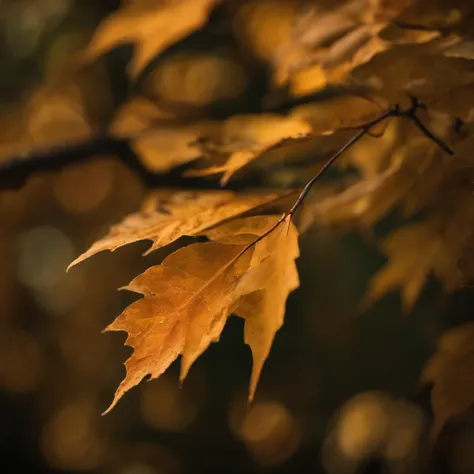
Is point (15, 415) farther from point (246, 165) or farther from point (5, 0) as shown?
point (246, 165)

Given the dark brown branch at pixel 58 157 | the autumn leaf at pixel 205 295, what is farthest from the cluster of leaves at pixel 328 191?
the dark brown branch at pixel 58 157

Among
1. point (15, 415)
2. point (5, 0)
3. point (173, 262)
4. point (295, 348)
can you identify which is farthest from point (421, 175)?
point (15, 415)

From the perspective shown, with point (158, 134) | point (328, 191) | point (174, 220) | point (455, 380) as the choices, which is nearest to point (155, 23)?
point (158, 134)

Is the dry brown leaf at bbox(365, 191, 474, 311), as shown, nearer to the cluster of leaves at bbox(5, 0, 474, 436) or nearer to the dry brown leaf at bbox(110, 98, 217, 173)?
the cluster of leaves at bbox(5, 0, 474, 436)

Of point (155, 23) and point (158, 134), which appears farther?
point (158, 134)

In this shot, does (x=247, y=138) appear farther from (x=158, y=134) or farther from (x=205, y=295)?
(x=205, y=295)

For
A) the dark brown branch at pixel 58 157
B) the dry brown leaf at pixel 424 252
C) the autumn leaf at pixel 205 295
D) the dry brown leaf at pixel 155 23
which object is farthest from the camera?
the dark brown branch at pixel 58 157

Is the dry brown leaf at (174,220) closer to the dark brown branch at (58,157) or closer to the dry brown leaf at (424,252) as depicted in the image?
the dry brown leaf at (424,252)
